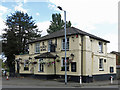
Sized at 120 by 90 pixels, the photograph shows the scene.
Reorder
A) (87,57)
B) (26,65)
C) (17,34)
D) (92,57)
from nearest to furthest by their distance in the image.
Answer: (87,57) → (92,57) → (26,65) → (17,34)

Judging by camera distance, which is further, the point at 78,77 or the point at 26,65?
the point at 26,65

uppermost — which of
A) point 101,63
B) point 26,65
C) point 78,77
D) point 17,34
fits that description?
point 17,34

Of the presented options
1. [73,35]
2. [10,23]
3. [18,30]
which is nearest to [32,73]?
[73,35]

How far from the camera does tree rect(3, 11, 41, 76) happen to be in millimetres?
36469

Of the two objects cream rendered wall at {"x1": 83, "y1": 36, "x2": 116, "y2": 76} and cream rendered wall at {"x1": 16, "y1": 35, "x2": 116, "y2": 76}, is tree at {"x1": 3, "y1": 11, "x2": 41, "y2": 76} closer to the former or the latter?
cream rendered wall at {"x1": 16, "y1": 35, "x2": 116, "y2": 76}

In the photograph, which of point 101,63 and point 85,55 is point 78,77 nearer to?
point 85,55

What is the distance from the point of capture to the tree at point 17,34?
36.5 meters

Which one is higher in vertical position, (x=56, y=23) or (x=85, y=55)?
(x=56, y=23)

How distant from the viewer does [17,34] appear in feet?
136

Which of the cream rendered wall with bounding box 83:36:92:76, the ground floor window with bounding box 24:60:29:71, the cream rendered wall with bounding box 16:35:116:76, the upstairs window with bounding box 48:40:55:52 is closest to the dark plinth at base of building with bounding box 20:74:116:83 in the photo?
the cream rendered wall with bounding box 16:35:116:76

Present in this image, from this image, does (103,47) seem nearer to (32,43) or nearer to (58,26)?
(32,43)

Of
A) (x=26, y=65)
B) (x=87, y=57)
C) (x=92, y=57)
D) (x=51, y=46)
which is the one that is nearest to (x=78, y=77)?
(x=87, y=57)

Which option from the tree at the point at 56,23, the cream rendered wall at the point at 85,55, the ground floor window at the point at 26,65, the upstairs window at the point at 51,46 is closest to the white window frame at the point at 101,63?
the cream rendered wall at the point at 85,55

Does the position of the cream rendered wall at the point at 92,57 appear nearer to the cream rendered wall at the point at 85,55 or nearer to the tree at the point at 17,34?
the cream rendered wall at the point at 85,55
